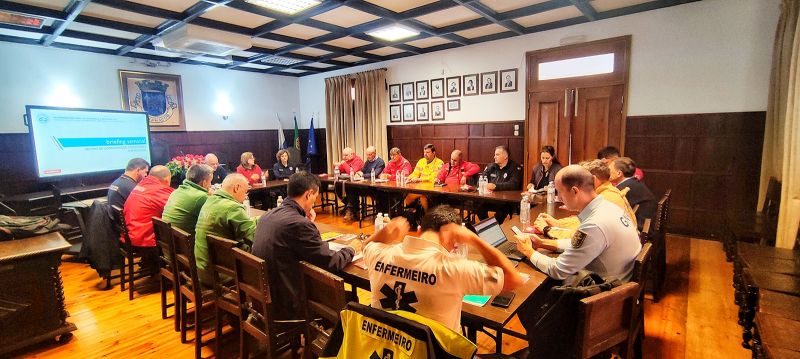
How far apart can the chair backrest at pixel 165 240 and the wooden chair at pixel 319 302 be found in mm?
1461

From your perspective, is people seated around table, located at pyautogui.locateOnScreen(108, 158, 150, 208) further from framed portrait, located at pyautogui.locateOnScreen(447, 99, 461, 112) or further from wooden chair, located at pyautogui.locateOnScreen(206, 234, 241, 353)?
framed portrait, located at pyautogui.locateOnScreen(447, 99, 461, 112)

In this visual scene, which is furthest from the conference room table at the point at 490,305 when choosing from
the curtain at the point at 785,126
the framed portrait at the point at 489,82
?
the framed portrait at the point at 489,82

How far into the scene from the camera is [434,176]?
6066 mm

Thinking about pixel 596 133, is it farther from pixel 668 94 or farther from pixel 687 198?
pixel 687 198

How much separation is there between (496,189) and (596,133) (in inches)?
75.6

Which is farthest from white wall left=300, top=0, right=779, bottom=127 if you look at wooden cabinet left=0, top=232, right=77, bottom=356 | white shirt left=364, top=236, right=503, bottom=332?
wooden cabinet left=0, top=232, right=77, bottom=356

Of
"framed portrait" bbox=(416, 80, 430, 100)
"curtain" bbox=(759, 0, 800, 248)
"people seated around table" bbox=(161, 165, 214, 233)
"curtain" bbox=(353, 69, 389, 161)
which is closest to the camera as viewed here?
"people seated around table" bbox=(161, 165, 214, 233)

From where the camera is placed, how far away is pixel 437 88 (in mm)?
7012

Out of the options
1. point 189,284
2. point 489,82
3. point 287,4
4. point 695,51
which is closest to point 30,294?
point 189,284

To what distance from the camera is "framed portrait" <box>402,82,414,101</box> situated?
7.39m

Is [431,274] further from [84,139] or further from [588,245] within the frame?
[84,139]

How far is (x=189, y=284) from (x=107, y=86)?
5.59m

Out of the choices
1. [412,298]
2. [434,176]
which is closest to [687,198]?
[434,176]

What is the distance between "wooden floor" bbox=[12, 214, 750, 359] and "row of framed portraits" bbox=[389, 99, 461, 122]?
4.29 m
